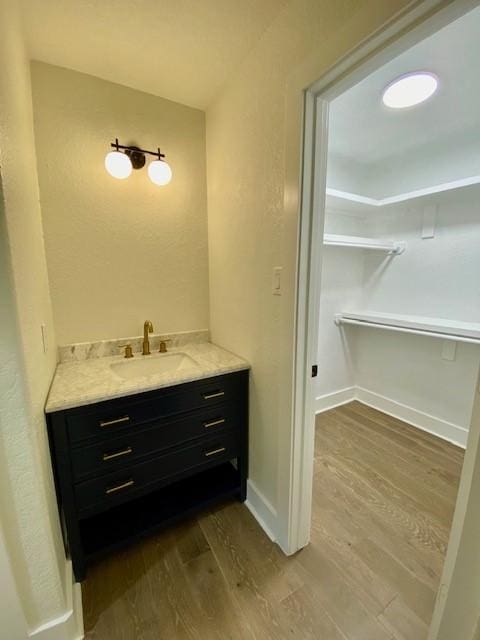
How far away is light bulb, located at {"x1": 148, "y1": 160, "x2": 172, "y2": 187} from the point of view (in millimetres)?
1568

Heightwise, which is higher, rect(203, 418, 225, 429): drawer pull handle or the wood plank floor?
rect(203, 418, 225, 429): drawer pull handle

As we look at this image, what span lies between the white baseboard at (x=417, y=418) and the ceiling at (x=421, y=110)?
78.7 inches

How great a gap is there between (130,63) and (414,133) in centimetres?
187

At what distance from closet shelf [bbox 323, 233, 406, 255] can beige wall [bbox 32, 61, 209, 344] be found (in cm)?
100

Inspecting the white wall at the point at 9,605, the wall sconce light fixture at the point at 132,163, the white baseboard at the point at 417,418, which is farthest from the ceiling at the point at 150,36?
the white baseboard at the point at 417,418

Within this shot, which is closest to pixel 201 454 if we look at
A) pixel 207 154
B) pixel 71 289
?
pixel 71 289

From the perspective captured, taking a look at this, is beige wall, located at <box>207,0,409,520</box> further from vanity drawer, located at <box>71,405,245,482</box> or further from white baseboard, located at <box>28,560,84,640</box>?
white baseboard, located at <box>28,560,84,640</box>


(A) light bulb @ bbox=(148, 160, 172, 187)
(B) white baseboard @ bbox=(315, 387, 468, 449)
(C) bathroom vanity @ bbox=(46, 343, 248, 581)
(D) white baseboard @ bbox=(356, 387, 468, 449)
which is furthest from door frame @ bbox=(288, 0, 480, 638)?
(D) white baseboard @ bbox=(356, 387, 468, 449)

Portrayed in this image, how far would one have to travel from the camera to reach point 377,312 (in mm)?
2646

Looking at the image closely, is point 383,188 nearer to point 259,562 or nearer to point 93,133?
point 93,133

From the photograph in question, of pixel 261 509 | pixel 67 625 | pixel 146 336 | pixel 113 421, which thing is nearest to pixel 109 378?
pixel 113 421

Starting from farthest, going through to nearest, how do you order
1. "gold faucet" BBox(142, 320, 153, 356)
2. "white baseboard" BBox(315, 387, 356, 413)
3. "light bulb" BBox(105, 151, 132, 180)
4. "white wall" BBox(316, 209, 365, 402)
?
"white baseboard" BBox(315, 387, 356, 413), "white wall" BBox(316, 209, 365, 402), "gold faucet" BBox(142, 320, 153, 356), "light bulb" BBox(105, 151, 132, 180)

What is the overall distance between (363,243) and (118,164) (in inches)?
75.3

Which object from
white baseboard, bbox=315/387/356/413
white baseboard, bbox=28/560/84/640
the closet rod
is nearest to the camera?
white baseboard, bbox=28/560/84/640
